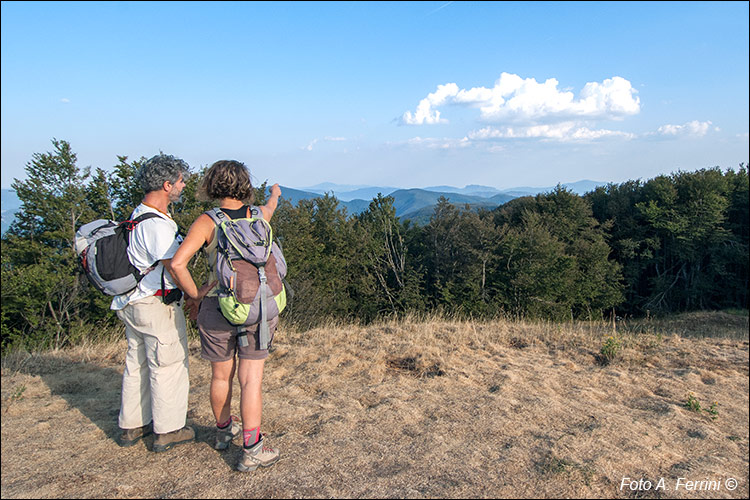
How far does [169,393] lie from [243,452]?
685 millimetres

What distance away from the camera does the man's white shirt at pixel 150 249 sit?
273 cm

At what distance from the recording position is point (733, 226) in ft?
91.1

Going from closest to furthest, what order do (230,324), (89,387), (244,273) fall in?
(244,273)
(230,324)
(89,387)

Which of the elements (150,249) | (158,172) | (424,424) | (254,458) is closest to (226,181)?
(158,172)

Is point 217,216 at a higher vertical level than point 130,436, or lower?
higher

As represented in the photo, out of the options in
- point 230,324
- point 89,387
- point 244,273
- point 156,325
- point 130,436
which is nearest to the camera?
point 244,273

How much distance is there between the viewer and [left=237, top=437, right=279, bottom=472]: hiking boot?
262 centimetres

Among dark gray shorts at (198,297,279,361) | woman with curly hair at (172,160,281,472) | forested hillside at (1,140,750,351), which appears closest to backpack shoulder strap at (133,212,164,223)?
woman with curly hair at (172,160,281,472)

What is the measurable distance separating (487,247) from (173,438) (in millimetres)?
22486

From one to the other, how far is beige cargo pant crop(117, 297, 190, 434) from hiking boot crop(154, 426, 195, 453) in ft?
0.13

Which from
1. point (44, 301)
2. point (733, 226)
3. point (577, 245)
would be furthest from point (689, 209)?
point (44, 301)

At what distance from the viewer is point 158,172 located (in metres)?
2.81

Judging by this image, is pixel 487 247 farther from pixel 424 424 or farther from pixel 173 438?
pixel 173 438

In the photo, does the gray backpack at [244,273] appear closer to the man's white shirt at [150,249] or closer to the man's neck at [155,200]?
the man's white shirt at [150,249]
